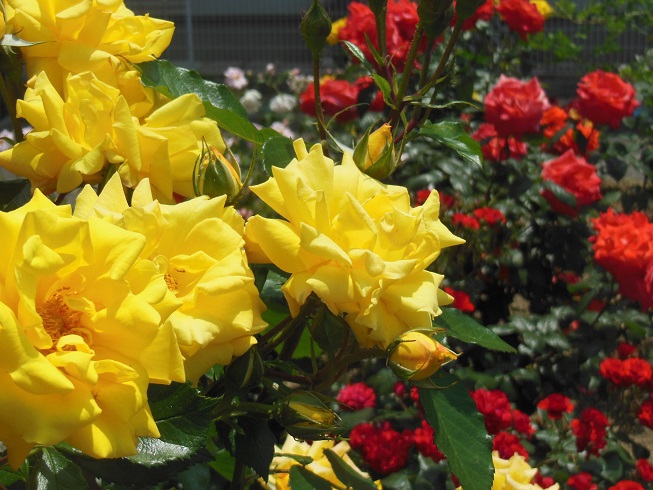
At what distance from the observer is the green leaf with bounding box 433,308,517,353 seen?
2.42 feet

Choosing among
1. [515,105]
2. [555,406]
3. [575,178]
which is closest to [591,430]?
[555,406]

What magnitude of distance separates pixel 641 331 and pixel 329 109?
3.19ft

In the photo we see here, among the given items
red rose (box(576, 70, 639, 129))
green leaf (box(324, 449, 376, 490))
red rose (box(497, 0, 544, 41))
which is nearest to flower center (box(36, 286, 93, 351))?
green leaf (box(324, 449, 376, 490))

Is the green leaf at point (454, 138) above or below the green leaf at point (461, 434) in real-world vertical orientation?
above

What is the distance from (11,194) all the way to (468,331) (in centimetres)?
36

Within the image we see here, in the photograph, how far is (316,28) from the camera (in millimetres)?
824

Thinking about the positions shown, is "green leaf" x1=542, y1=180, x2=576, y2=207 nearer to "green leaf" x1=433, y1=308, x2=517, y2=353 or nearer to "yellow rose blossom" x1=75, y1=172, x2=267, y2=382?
"green leaf" x1=433, y1=308, x2=517, y2=353

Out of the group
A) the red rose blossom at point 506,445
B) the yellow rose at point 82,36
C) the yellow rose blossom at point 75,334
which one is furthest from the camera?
the red rose blossom at point 506,445

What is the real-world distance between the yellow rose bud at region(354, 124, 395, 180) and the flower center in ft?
0.91

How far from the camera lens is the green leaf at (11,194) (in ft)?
2.10

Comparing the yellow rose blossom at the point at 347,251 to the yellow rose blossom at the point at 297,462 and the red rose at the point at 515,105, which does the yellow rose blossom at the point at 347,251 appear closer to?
the yellow rose blossom at the point at 297,462

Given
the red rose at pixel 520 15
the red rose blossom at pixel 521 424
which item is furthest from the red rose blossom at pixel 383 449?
the red rose at pixel 520 15

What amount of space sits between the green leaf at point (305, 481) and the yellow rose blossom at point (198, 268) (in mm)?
288

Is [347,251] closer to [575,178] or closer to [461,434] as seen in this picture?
[461,434]
